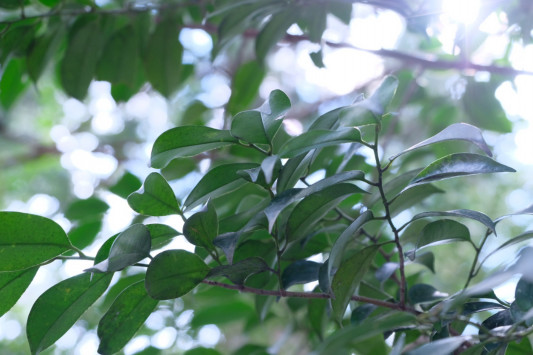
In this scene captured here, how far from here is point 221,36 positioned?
0.73 meters

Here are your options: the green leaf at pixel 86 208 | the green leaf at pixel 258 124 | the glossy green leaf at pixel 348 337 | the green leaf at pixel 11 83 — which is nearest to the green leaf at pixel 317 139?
the green leaf at pixel 258 124

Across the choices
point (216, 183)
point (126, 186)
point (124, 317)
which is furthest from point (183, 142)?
point (126, 186)

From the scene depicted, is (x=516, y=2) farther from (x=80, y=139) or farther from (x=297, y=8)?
(x=80, y=139)

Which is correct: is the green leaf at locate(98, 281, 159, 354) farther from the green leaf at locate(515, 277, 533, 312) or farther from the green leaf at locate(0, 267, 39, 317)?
the green leaf at locate(515, 277, 533, 312)

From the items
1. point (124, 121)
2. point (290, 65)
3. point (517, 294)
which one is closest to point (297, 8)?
point (517, 294)

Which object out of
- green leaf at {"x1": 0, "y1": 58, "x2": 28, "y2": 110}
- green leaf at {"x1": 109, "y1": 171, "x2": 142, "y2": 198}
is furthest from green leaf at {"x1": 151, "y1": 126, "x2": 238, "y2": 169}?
green leaf at {"x1": 0, "y1": 58, "x2": 28, "y2": 110}

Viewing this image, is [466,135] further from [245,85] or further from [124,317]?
[245,85]

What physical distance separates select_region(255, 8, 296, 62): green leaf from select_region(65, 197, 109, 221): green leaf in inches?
11.6

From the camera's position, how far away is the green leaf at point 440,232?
0.45 meters

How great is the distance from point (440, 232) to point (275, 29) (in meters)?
0.40

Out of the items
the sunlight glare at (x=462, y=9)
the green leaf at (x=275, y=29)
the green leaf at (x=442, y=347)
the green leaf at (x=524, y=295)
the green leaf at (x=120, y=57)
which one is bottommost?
the green leaf at (x=442, y=347)

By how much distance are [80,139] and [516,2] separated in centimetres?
167

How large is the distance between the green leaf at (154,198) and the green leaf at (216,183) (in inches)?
0.8

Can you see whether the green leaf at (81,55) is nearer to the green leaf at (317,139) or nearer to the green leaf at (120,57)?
the green leaf at (120,57)
